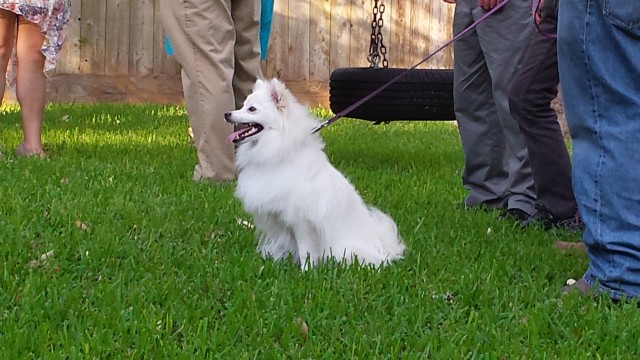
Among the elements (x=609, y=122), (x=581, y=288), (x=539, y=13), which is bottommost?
(x=581, y=288)

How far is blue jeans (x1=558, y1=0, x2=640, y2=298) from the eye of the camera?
306cm

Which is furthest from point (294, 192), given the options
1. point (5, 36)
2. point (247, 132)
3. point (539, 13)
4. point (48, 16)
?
point (5, 36)

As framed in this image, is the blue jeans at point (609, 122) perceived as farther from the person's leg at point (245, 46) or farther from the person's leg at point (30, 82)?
the person's leg at point (30, 82)

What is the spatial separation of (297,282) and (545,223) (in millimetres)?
1882

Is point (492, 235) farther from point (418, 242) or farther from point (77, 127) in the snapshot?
point (77, 127)

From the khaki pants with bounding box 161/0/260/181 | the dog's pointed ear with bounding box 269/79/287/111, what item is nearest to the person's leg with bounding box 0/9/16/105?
the khaki pants with bounding box 161/0/260/181

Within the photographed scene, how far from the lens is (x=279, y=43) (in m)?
11.1

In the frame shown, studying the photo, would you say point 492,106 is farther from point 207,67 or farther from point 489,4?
point 207,67

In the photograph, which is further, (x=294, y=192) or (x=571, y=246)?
(x=571, y=246)

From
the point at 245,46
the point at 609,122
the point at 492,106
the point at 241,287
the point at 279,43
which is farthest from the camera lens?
the point at 279,43

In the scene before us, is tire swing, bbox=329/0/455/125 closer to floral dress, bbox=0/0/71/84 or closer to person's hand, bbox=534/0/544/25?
floral dress, bbox=0/0/71/84

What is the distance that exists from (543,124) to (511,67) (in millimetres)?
460

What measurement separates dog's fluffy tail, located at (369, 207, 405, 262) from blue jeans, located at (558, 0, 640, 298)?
907 millimetres

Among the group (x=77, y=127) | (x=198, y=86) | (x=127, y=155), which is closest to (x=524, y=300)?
(x=198, y=86)
